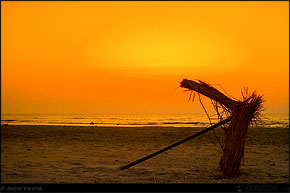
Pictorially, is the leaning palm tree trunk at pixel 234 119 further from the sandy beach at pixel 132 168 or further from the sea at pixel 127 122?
the sea at pixel 127 122

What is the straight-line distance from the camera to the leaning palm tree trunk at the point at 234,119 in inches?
358

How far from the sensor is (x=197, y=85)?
Answer: 9.30 metres

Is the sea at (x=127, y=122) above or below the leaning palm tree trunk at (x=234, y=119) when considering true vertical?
below

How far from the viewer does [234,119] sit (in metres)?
9.11

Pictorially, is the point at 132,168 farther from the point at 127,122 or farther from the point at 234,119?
the point at 127,122

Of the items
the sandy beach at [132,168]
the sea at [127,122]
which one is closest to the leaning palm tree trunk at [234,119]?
the sandy beach at [132,168]

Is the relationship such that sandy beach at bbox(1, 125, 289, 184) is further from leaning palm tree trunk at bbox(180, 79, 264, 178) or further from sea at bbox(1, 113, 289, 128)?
sea at bbox(1, 113, 289, 128)

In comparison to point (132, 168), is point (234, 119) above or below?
above

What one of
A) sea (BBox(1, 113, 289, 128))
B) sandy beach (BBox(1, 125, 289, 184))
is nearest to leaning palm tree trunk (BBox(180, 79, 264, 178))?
sandy beach (BBox(1, 125, 289, 184))

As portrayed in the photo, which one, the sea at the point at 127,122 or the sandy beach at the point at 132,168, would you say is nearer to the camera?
the sandy beach at the point at 132,168

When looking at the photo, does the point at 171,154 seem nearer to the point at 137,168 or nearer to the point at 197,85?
the point at 137,168

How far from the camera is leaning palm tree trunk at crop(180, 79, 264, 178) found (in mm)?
9102

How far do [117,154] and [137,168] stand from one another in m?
3.30

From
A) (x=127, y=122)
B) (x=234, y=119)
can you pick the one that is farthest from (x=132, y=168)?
(x=127, y=122)
